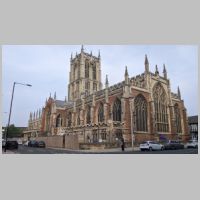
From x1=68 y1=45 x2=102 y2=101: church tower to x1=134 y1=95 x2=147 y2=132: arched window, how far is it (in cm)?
3713

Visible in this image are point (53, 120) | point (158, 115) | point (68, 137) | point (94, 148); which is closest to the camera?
point (94, 148)

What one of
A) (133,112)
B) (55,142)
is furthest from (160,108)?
(55,142)

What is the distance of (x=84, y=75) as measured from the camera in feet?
277

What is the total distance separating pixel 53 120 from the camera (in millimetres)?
69938

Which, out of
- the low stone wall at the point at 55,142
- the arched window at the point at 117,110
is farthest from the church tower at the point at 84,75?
the low stone wall at the point at 55,142

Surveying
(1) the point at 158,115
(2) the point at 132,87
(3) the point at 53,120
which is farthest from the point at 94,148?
(3) the point at 53,120

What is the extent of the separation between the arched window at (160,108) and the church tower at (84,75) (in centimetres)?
3513

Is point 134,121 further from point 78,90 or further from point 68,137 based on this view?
point 78,90

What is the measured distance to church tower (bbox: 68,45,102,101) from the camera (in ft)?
273

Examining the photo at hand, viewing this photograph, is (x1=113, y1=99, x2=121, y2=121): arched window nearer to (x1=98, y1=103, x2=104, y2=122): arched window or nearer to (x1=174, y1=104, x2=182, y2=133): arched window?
(x1=98, y1=103, x2=104, y2=122): arched window

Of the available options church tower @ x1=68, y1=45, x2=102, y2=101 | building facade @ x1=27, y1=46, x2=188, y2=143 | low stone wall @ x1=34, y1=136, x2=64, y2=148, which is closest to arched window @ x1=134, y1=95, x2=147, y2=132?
building facade @ x1=27, y1=46, x2=188, y2=143

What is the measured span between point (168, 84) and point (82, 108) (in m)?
22.4

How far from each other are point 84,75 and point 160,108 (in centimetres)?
4098

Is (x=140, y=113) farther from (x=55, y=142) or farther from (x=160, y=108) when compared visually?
(x=55, y=142)
